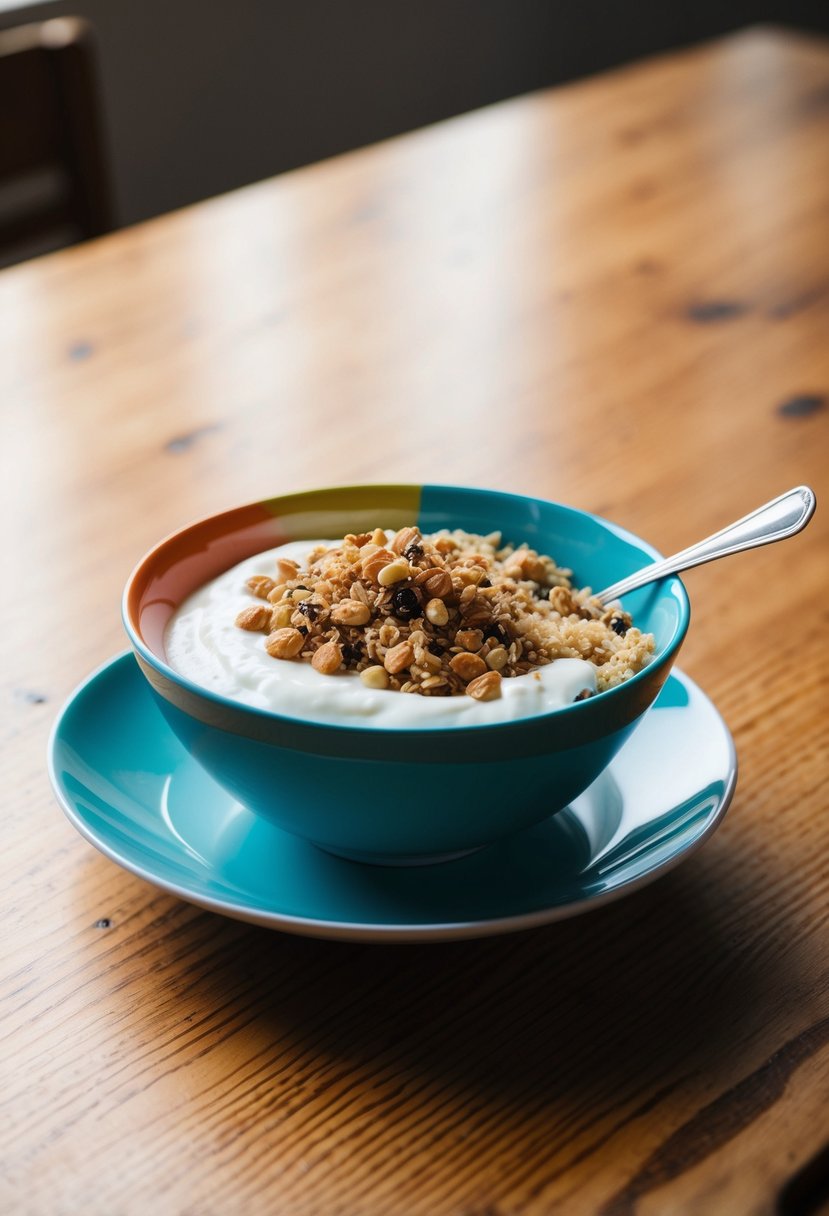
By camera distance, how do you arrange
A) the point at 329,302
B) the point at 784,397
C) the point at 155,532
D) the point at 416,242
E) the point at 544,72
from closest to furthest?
the point at 155,532 < the point at 784,397 < the point at 329,302 < the point at 416,242 < the point at 544,72

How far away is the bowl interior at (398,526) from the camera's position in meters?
0.76

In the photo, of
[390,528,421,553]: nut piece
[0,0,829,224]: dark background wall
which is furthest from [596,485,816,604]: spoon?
[0,0,829,224]: dark background wall

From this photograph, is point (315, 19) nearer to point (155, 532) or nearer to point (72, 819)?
point (155, 532)

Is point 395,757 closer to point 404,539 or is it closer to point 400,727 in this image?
point 400,727

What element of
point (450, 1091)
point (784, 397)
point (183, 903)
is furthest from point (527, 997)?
point (784, 397)

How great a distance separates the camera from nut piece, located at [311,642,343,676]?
0.67m

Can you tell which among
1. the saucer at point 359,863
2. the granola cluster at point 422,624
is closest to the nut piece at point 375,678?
the granola cluster at point 422,624

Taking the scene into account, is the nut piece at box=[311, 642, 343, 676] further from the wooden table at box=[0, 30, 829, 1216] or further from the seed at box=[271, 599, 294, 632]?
the wooden table at box=[0, 30, 829, 1216]

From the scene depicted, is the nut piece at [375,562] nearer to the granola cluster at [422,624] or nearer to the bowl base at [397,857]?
the granola cluster at [422,624]

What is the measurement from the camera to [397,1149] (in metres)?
0.57

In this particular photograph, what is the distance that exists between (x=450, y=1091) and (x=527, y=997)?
70 mm

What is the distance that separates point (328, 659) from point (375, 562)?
0.06 meters

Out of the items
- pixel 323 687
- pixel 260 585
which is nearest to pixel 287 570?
pixel 260 585

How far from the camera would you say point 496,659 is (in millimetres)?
680
